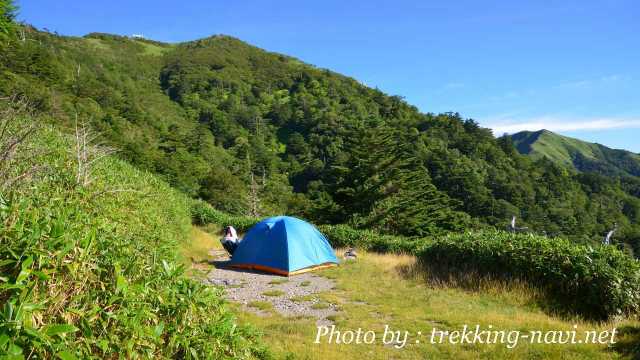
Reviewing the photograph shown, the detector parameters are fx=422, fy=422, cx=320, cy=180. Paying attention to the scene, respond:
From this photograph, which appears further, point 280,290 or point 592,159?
point 592,159

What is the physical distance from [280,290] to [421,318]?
3.43m

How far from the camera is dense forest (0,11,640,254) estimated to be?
37.3 meters

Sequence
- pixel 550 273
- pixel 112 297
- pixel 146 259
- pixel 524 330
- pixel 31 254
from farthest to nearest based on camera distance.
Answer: pixel 550 273 < pixel 524 330 < pixel 146 259 < pixel 112 297 < pixel 31 254

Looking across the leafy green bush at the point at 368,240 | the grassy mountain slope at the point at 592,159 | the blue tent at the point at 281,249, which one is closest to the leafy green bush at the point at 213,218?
the leafy green bush at the point at 368,240

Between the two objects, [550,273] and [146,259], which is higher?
[146,259]

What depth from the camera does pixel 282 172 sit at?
80.2 meters

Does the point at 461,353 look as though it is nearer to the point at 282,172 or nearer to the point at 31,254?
the point at 31,254

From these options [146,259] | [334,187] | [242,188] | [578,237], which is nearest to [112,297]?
[146,259]

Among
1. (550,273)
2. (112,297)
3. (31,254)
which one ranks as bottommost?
(550,273)

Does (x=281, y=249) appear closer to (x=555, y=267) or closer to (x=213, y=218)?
(x=555, y=267)

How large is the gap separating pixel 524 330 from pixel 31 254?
603 cm

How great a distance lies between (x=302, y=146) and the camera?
8650 centimetres

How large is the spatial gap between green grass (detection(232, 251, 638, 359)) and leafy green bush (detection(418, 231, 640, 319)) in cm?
38

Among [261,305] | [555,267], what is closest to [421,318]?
[261,305]
